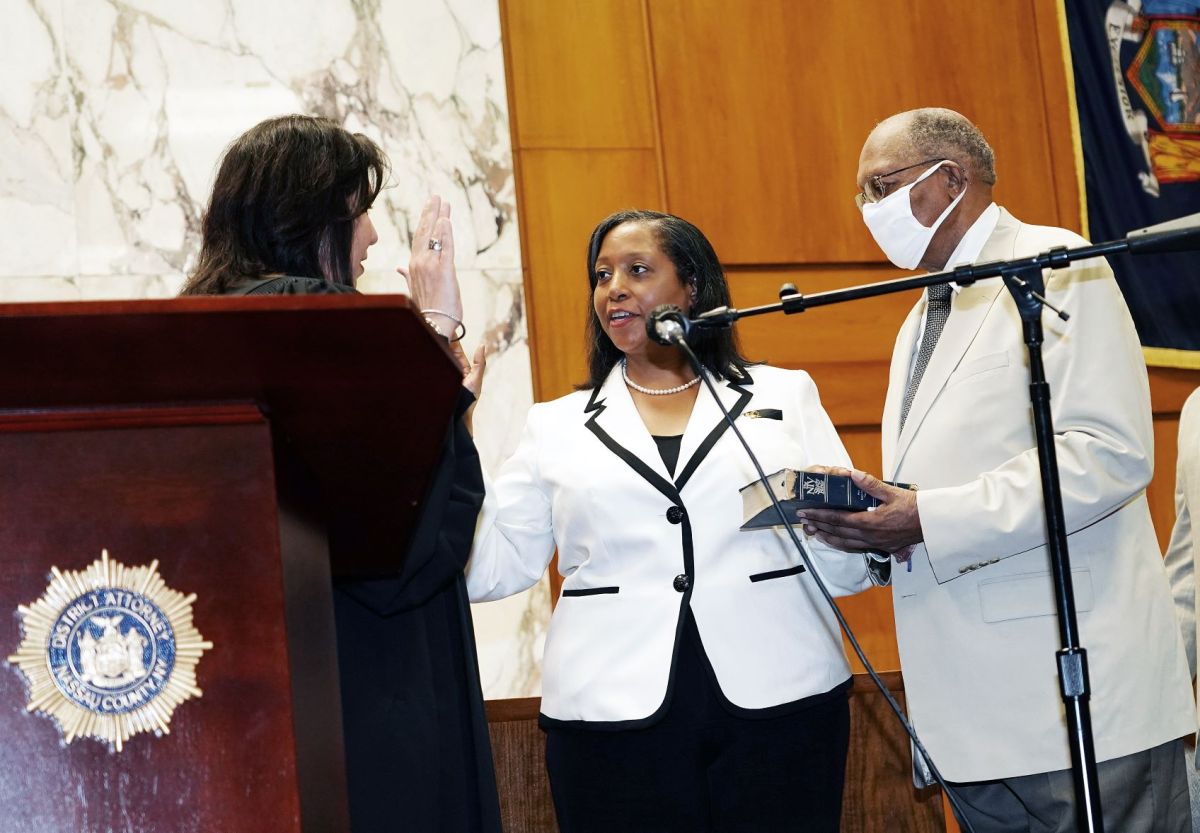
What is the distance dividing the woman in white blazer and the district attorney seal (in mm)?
1411

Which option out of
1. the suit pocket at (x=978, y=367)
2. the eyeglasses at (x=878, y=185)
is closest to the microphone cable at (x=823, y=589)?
the suit pocket at (x=978, y=367)

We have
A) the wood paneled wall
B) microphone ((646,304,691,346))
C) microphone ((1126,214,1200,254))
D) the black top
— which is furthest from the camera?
the wood paneled wall

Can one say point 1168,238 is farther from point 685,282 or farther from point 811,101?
point 811,101

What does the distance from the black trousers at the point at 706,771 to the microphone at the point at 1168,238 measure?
1.02 meters

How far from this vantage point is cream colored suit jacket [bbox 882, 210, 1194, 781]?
2.29 meters

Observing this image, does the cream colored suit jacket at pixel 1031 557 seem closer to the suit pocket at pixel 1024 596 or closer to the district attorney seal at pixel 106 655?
the suit pocket at pixel 1024 596

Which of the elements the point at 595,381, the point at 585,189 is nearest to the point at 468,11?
the point at 585,189

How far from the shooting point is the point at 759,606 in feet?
7.96

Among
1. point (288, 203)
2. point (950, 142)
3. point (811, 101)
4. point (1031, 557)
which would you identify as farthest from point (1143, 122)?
point (288, 203)

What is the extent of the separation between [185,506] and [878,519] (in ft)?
4.92

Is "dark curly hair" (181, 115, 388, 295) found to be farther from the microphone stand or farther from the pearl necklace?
the pearl necklace

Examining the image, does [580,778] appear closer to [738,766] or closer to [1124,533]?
[738,766]

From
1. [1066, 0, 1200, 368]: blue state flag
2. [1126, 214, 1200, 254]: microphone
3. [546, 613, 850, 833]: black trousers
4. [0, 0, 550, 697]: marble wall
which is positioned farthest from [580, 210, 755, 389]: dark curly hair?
[1066, 0, 1200, 368]: blue state flag

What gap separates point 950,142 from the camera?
2719 millimetres
